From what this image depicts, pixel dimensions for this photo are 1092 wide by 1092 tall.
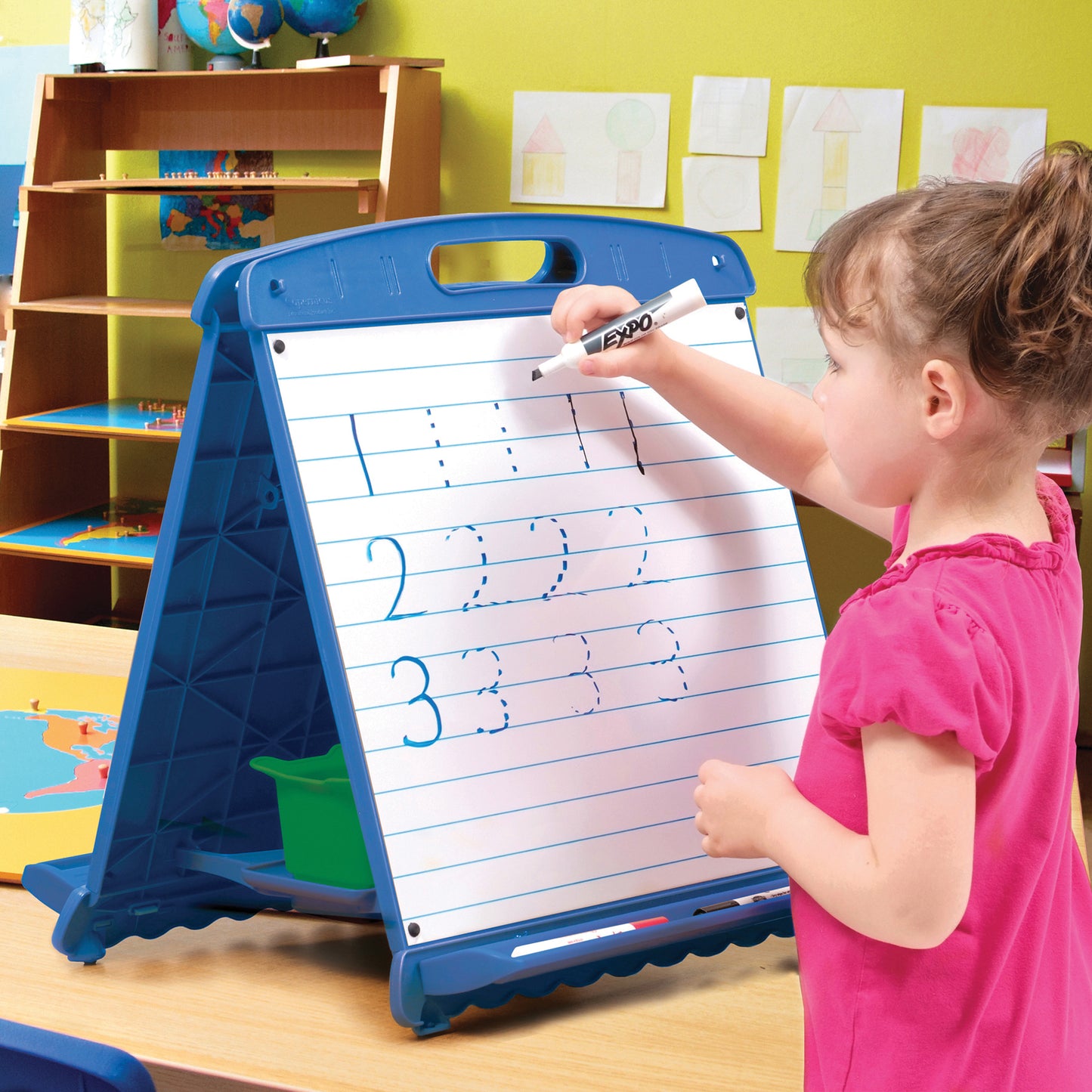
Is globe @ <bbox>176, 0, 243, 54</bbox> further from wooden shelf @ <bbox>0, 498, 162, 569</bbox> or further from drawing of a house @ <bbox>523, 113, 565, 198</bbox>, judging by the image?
wooden shelf @ <bbox>0, 498, 162, 569</bbox>

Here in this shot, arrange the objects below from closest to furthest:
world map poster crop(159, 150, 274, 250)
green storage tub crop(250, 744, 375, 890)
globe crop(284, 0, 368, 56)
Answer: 1. green storage tub crop(250, 744, 375, 890)
2. globe crop(284, 0, 368, 56)
3. world map poster crop(159, 150, 274, 250)

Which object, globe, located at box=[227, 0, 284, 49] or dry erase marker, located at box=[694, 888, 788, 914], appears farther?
globe, located at box=[227, 0, 284, 49]

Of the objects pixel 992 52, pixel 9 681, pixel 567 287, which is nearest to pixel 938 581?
pixel 567 287

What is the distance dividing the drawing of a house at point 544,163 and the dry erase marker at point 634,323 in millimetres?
2484

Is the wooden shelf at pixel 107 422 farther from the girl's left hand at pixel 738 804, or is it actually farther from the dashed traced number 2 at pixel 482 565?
the girl's left hand at pixel 738 804

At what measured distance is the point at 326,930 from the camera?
0.85 metres

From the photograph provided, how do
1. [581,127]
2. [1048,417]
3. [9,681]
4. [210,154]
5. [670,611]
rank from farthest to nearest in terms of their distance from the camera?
[210,154], [581,127], [9,681], [670,611], [1048,417]

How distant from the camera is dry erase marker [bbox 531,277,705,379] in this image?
830 mm

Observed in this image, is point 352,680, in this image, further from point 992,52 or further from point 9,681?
point 992,52

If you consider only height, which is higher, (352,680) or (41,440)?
(352,680)

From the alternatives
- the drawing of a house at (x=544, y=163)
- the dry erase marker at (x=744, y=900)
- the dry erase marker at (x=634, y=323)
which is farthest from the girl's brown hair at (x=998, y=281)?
the drawing of a house at (x=544, y=163)

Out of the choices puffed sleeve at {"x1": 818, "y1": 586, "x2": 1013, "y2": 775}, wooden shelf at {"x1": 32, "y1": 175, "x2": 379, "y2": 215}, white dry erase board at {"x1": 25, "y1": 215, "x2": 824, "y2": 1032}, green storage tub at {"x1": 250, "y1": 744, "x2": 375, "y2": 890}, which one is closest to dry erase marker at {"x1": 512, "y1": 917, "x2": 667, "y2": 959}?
white dry erase board at {"x1": 25, "y1": 215, "x2": 824, "y2": 1032}

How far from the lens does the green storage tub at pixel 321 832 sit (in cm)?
77

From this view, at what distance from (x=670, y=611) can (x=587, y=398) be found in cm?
16
